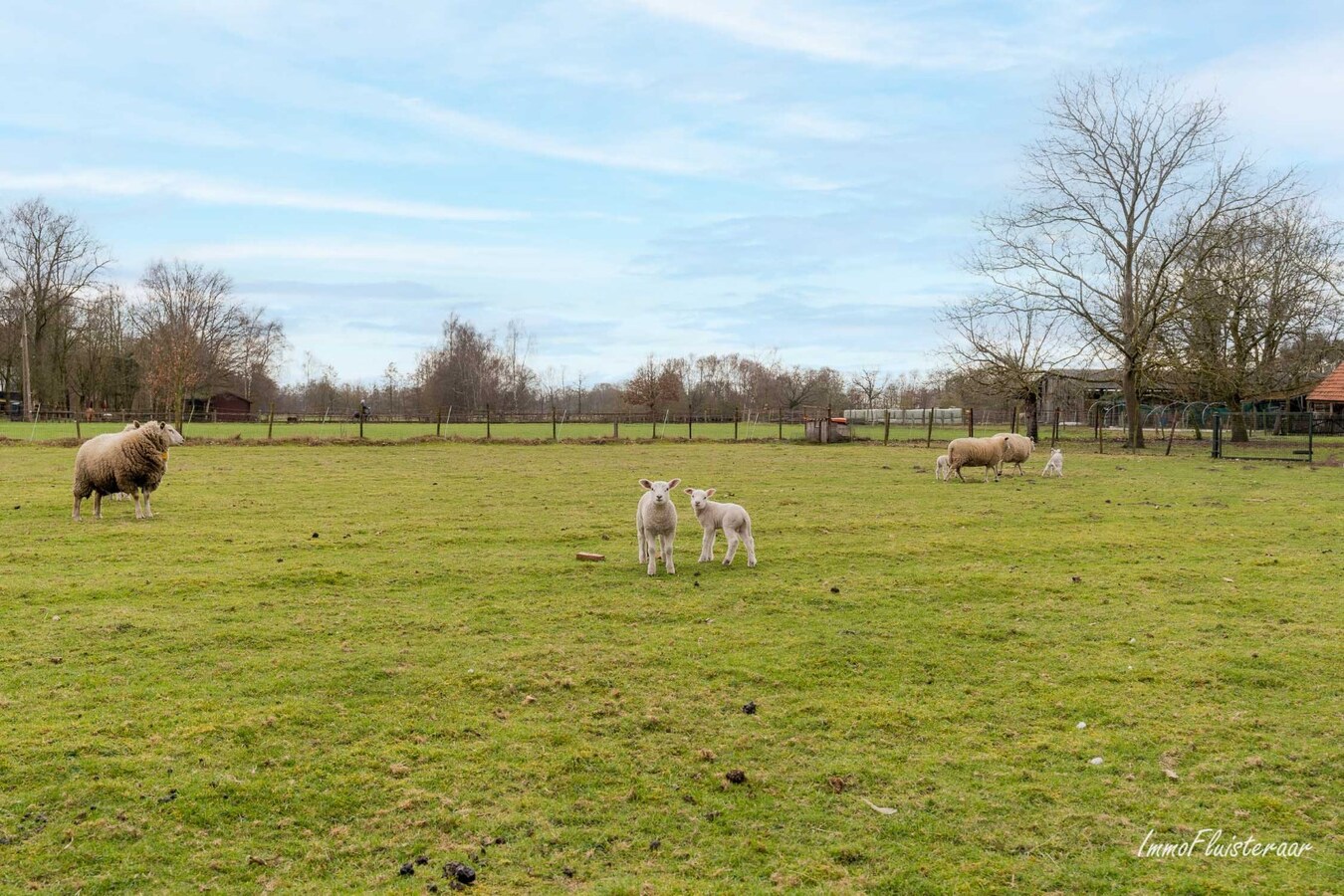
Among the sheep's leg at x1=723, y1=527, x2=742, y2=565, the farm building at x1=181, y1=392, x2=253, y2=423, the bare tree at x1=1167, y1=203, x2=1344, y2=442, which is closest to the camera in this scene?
the sheep's leg at x1=723, y1=527, x2=742, y2=565

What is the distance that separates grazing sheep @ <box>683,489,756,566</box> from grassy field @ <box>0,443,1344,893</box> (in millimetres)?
312

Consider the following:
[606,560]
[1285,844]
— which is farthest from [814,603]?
[1285,844]

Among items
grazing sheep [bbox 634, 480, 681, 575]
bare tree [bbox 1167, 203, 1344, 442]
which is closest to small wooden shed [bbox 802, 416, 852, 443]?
bare tree [bbox 1167, 203, 1344, 442]

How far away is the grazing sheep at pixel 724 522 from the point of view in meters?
11.0

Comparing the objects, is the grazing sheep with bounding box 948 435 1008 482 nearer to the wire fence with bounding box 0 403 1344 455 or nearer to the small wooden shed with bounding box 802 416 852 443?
the wire fence with bounding box 0 403 1344 455

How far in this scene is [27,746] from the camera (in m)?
5.42

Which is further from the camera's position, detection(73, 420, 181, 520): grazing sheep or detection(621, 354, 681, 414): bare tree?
detection(621, 354, 681, 414): bare tree

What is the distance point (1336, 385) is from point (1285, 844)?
165 ft

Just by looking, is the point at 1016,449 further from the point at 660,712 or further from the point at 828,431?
the point at 660,712

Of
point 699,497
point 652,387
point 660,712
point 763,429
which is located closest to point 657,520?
point 699,497

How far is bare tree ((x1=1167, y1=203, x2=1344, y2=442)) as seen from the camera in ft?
124

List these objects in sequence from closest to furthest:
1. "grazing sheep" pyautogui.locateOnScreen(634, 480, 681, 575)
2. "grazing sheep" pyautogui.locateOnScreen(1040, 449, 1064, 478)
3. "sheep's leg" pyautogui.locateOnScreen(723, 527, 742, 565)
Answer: "grazing sheep" pyautogui.locateOnScreen(634, 480, 681, 575), "sheep's leg" pyautogui.locateOnScreen(723, 527, 742, 565), "grazing sheep" pyautogui.locateOnScreen(1040, 449, 1064, 478)

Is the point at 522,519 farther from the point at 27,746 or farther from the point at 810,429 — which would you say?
the point at 810,429

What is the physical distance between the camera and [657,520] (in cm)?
1050
